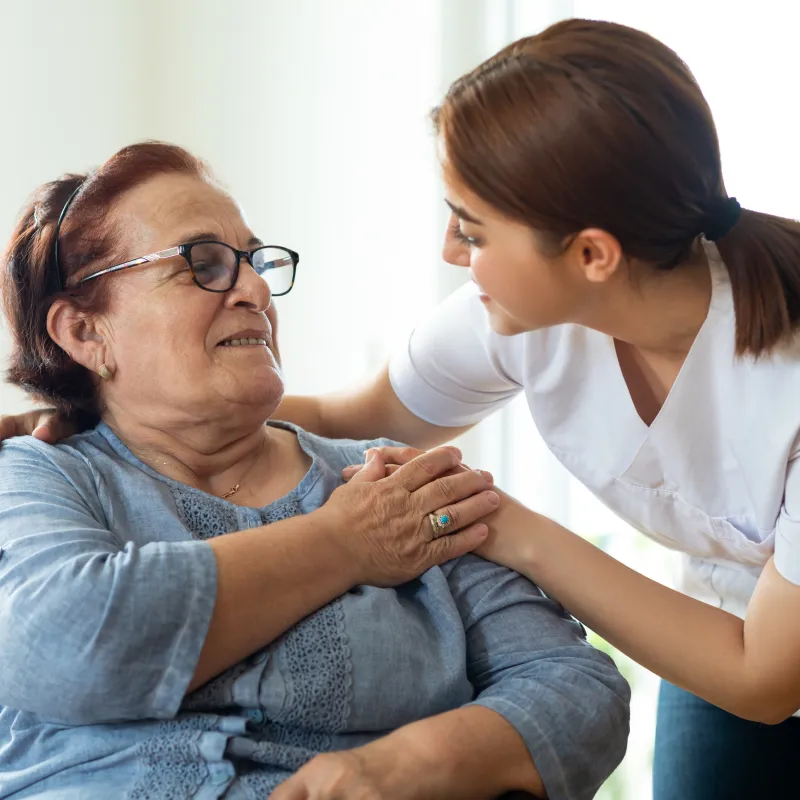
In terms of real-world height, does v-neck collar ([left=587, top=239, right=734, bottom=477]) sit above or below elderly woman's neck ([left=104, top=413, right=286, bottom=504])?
above

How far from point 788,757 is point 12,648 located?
1.34 metres

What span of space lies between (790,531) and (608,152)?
22.5 inches

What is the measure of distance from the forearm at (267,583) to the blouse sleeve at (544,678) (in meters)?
0.24

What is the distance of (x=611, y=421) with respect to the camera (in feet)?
5.20

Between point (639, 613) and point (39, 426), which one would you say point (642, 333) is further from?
point (39, 426)

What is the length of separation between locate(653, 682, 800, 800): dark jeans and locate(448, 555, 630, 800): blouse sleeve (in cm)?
49

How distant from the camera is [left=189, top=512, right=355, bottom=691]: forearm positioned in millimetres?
1218

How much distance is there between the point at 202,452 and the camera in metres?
1.55

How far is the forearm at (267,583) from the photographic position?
4.00 feet

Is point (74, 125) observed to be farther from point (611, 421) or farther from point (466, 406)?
point (611, 421)

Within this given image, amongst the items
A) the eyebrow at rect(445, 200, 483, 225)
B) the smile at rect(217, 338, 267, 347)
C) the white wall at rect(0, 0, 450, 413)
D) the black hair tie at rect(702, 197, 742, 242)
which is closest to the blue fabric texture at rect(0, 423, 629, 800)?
the smile at rect(217, 338, 267, 347)

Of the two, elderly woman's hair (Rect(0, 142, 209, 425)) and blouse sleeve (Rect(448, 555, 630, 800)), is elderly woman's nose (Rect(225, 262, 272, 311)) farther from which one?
blouse sleeve (Rect(448, 555, 630, 800))

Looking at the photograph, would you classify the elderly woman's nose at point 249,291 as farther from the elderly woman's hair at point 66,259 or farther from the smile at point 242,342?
the elderly woman's hair at point 66,259

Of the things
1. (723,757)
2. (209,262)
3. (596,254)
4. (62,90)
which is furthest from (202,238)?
(62,90)
